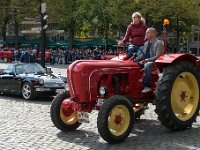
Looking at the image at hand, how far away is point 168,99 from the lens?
8906mm

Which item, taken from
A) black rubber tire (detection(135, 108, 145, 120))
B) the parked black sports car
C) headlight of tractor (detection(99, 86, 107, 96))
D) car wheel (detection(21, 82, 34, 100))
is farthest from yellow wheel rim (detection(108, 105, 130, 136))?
car wheel (detection(21, 82, 34, 100))

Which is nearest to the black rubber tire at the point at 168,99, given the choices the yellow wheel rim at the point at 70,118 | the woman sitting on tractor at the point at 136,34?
the woman sitting on tractor at the point at 136,34

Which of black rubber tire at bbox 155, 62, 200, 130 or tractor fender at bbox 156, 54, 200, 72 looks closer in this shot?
black rubber tire at bbox 155, 62, 200, 130

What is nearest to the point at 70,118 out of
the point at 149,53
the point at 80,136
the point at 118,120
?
Answer: the point at 80,136

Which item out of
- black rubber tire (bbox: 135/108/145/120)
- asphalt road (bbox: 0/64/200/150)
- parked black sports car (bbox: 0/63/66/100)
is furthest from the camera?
parked black sports car (bbox: 0/63/66/100)

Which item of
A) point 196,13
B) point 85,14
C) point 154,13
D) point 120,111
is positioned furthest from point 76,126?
point 85,14

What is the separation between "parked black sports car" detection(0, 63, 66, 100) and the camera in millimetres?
15203

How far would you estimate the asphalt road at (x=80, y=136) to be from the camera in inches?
315

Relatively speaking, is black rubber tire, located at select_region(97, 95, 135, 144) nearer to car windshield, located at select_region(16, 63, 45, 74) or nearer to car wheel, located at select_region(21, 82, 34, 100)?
car wheel, located at select_region(21, 82, 34, 100)

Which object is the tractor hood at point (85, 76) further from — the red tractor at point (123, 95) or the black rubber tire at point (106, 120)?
the black rubber tire at point (106, 120)

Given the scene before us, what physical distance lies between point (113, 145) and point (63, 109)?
1.63 m

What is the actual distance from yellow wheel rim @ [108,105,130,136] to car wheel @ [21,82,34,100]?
23.6 ft

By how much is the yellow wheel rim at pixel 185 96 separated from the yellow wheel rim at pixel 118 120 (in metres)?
1.23

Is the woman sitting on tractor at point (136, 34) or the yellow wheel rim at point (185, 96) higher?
the woman sitting on tractor at point (136, 34)
